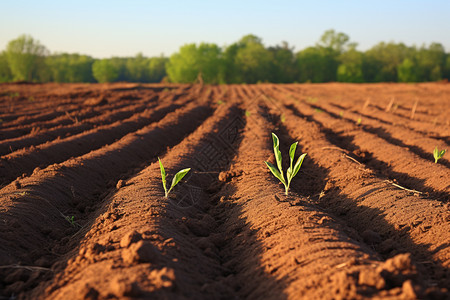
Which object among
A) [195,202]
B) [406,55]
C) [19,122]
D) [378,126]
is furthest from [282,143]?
[406,55]

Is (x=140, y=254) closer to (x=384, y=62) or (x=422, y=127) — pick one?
(x=422, y=127)

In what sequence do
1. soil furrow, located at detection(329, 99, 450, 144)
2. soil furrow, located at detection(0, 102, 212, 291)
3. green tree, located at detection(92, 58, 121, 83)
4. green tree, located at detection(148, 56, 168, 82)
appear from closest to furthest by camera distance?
soil furrow, located at detection(0, 102, 212, 291)
soil furrow, located at detection(329, 99, 450, 144)
green tree, located at detection(92, 58, 121, 83)
green tree, located at detection(148, 56, 168, 82)

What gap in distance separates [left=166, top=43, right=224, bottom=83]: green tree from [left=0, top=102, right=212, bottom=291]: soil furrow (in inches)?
1911

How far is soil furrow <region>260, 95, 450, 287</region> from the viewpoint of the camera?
3.03 m

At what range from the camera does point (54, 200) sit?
4.40 metres

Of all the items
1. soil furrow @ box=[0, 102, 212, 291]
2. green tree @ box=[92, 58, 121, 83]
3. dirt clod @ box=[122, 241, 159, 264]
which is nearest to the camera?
dirt clod @ box=[122, 241, 159, 264]

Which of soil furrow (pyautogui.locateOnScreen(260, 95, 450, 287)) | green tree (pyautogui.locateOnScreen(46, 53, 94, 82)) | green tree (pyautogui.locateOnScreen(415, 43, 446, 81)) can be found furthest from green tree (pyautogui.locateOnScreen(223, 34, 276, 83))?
soil furrow (pyautogui.locateOnScreen(260, 95, 450, 287))

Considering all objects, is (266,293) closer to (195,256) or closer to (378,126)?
(195,256)

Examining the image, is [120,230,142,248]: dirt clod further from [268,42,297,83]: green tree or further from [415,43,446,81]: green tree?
[415,43,446,81]: green tree

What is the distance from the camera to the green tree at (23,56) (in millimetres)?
47875

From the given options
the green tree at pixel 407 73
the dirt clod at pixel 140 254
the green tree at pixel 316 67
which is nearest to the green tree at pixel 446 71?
the green tree at pixel 407 73

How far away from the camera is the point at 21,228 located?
343cm

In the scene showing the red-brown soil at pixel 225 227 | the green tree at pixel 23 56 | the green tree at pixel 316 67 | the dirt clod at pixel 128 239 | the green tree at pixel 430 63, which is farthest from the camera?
the green tree at pixel 316 67

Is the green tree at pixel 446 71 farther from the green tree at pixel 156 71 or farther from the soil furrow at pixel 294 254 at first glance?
the soil furrow at pixel 294 254
